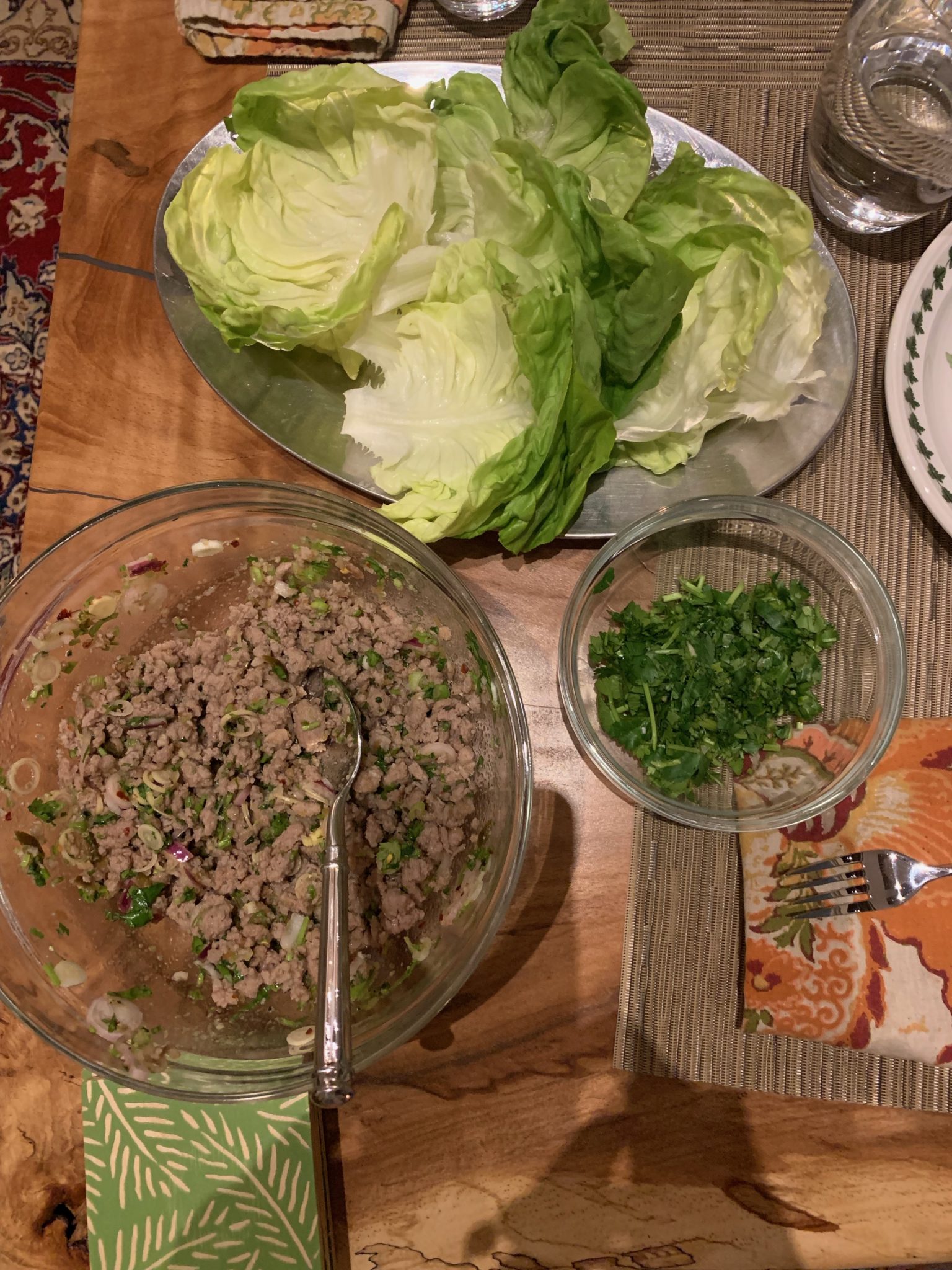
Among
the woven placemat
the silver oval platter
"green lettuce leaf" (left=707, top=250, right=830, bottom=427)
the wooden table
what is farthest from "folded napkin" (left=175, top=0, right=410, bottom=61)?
the wooden table

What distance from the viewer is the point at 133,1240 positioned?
44.1 inches

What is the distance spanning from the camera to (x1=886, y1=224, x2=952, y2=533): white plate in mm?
1257

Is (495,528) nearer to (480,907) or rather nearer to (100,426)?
(480,907)

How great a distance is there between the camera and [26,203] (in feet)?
7.70

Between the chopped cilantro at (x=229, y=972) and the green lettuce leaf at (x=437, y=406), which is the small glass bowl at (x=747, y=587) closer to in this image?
the green lettuce leaf at (x=437, y=406)

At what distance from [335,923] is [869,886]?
77 centimetres

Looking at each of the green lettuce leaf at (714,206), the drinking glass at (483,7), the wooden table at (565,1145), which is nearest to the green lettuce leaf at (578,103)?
the green lettuce leaf at (714,206)

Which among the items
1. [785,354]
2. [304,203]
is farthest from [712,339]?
[304,203]

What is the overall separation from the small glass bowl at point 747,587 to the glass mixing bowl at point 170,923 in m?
0.21

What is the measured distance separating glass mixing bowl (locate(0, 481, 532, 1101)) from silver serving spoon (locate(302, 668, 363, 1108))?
0.13m

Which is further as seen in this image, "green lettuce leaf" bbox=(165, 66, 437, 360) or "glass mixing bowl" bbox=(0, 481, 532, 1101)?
"green lettuce leaf" bbox=(165, 66, 437, 360)

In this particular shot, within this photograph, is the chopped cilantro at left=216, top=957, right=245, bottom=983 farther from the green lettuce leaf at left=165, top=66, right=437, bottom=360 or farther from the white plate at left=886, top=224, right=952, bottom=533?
the white plate at left=886, top=224, right=952, bottom=533

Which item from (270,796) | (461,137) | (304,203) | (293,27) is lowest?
(270,796)

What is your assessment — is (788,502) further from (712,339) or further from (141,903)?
(141,903)
